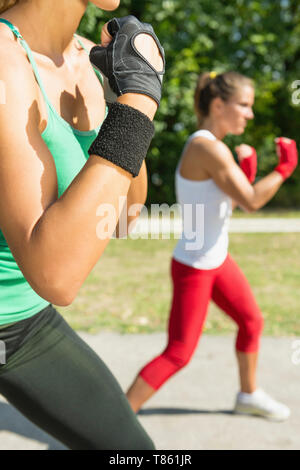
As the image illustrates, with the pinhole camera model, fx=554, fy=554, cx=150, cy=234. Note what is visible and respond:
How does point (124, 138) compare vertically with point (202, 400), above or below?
above

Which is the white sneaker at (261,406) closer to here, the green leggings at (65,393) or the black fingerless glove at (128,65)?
the green leggings at (65,393)

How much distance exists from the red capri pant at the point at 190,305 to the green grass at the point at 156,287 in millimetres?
1639

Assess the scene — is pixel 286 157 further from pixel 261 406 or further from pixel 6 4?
pixel 6 4

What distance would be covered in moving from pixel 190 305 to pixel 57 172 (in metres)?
1.63

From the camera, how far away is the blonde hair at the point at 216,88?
125 inches

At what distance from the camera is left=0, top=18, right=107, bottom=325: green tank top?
1.31 metres

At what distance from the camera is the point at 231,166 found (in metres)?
2.89

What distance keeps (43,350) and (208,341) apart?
286 cm

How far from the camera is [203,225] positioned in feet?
9.73

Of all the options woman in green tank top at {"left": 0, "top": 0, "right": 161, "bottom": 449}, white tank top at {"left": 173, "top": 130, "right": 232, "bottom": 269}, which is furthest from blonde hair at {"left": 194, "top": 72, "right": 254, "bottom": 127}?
woman in green tank top at {"left": 0, "top": 0, "right": 161, "bottom": 449}

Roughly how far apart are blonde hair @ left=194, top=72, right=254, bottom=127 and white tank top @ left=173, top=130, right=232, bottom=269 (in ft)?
1.02

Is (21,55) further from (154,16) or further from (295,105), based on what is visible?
(295,105)

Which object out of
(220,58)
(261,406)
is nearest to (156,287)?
(261,406)

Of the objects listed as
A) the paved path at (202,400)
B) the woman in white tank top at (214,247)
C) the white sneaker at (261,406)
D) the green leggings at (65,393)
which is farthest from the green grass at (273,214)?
the green leggings at (65,393)
